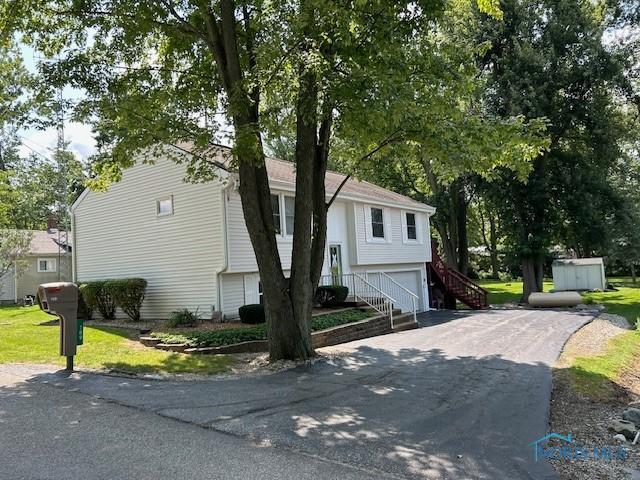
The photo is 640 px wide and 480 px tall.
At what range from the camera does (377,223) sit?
1995 centimetres

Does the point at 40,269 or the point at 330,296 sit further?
the point at 40,269

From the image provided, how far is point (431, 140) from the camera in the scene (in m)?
9.17

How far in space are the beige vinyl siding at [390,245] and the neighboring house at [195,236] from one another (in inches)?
1.7

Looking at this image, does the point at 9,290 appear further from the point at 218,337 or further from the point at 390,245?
the point at 218,337

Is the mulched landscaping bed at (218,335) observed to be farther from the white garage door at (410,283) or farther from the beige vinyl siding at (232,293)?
the white garage door at (410,283)

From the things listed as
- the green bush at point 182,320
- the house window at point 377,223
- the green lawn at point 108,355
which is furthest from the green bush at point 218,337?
the house window at point 377,223

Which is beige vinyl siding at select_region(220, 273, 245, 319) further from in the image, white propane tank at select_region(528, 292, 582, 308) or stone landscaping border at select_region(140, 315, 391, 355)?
white propane tank at select_region(528, 292, 582, 308)

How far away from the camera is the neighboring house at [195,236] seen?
547 inches

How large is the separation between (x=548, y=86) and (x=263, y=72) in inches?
754

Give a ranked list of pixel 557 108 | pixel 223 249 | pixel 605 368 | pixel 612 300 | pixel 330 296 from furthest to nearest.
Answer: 1. pixel 612 300
2. pixel 557 108
3. pixel 330 296
4. pixel 223 249
5. pixel 605 368

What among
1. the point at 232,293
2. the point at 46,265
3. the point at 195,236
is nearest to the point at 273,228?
the point at 232,293

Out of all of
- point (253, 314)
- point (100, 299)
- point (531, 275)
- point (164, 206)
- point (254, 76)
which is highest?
point (254, 76)

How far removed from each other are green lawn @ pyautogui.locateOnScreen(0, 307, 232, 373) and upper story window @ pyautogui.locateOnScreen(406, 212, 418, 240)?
45.8 ft

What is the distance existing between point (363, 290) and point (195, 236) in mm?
6300
